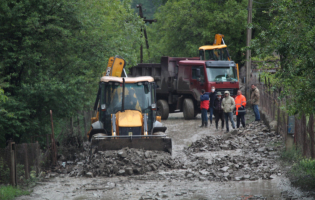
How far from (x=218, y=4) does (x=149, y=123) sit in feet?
82.3

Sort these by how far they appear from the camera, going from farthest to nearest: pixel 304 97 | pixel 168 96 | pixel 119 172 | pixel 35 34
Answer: pixel 168 96, pixel 35 34, pixel 119 172, pixel 304 97

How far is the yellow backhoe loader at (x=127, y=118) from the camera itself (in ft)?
44.1

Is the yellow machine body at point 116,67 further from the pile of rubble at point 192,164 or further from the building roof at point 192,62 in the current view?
the building roof at point 192,62

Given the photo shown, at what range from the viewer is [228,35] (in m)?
36.1

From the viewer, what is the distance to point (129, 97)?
14375mm

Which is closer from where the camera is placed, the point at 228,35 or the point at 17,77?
the point at 17,77

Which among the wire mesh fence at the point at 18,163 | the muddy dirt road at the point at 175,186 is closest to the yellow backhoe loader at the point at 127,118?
the muddy dirt road at the point at 175,186

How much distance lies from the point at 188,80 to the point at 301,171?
494 inches

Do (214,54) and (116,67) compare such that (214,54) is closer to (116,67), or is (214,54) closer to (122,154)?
(116,67)

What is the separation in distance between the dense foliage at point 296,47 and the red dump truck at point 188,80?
40.8 feet

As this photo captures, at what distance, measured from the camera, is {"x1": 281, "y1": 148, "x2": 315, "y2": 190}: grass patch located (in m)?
10.3

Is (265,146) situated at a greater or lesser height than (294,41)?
lesser

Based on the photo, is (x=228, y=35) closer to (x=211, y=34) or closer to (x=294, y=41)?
(x=211, y=34)

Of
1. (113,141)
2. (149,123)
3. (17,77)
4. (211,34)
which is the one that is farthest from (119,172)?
(211,34)
